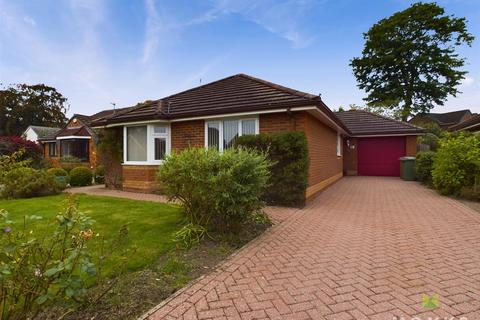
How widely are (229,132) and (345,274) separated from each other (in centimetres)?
729

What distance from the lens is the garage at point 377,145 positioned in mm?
18844

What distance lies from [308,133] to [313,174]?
1780 mm

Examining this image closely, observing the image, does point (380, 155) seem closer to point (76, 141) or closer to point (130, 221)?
point (130, 221)

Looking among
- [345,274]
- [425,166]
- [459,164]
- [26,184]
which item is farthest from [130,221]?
[425,166]

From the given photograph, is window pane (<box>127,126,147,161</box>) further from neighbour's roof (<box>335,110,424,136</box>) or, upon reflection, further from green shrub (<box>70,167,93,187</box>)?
neighbour's roof (<box>335,110,424,136</box>)

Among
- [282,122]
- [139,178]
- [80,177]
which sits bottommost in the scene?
[80,177]

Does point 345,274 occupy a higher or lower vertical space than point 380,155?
lower

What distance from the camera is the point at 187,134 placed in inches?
440

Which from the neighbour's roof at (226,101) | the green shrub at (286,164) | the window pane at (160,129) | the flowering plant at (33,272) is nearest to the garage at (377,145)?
the neighbour's roof at (226,101)

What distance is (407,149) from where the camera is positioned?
18.8 m

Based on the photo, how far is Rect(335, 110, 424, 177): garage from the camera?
61.8 ft

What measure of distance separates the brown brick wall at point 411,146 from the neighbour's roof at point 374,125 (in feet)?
1.78

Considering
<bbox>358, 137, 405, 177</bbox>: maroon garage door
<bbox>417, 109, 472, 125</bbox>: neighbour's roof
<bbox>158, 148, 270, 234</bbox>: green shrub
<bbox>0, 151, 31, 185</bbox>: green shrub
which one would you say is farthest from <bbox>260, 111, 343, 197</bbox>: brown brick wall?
<bbox>417, 109, 472, 125</bbox>: neighbour's roof

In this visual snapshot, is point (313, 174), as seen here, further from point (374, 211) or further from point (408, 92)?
point (408, 92)
